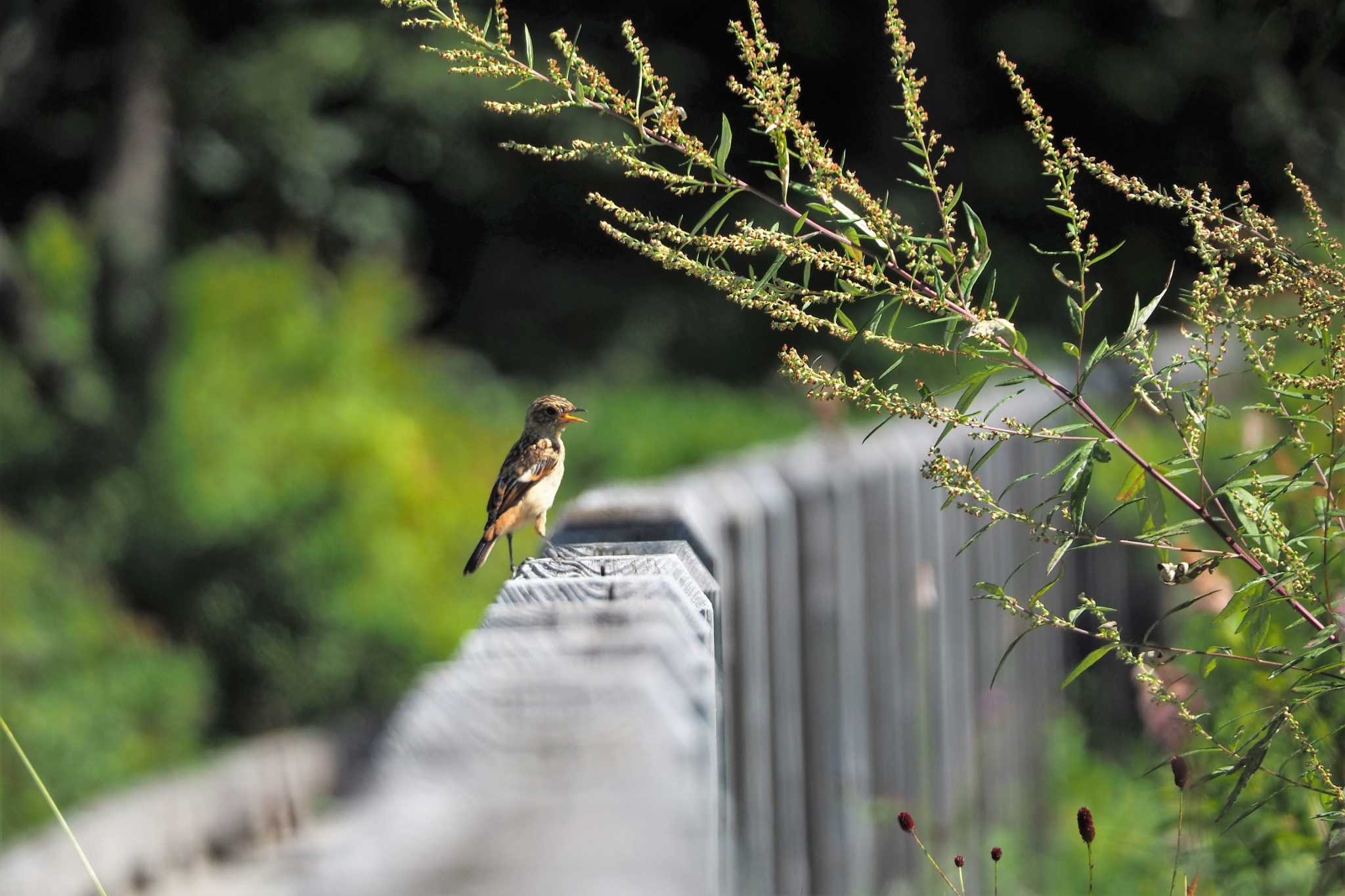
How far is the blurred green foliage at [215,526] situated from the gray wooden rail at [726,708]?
2.67ft

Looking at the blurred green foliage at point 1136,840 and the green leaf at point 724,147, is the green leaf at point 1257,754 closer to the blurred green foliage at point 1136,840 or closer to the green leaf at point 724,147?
the blurred green foliage at point 1136,840

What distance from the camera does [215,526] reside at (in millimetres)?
7184

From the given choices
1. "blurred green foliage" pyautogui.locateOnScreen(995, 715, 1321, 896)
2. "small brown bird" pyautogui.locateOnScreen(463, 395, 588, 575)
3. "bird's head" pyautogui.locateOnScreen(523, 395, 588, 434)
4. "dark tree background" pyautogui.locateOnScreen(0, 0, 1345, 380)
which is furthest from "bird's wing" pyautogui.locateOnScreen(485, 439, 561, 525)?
"dark tree background" pyautogui.locateOnScreen(0, 0, 1345, 380)

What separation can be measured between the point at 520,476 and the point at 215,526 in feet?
11.4

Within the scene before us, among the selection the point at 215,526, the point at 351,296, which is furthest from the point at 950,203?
the point at 351,296

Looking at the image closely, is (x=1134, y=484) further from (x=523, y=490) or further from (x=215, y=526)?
(x=215, y=526)

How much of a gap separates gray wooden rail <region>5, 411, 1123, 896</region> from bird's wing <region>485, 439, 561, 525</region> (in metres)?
0.41

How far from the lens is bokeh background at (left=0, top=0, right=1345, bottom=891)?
6520 mm

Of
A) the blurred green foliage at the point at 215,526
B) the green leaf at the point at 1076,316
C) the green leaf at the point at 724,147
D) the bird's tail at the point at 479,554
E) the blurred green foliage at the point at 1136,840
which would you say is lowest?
the blurred green foliage at the point at 1136,840

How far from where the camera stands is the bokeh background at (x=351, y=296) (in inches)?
257

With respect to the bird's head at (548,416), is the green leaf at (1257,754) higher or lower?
lower

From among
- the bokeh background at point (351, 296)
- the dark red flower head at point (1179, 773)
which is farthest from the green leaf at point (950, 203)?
the bokeh background at point (351, 296)

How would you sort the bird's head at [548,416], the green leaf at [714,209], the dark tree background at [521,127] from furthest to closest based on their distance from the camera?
1. the dark tree background at [521,127]
2. the bird's head at [548,416]
3. the green leaf at [714,209]

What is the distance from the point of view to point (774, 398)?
38.2 feet
